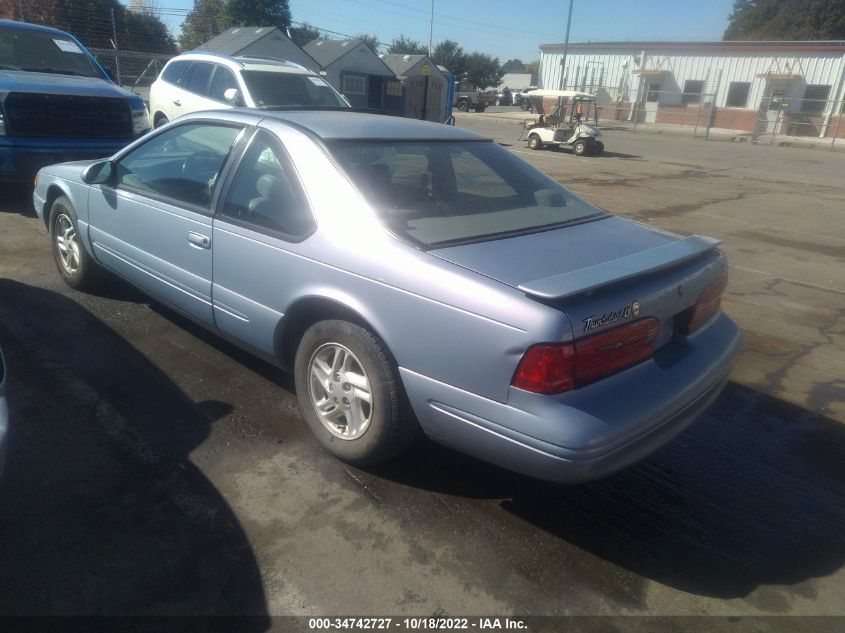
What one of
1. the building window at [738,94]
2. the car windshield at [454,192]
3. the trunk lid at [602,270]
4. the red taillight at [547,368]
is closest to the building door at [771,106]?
the building window at [738,94]

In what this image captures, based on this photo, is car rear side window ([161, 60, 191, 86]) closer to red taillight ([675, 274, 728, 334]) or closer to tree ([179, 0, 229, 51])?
red taillight ([675, 274, 728, 334])

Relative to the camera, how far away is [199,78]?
1001cm

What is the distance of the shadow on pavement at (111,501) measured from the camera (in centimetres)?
231

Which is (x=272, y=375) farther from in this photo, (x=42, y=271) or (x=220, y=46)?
(x=220, y=46)

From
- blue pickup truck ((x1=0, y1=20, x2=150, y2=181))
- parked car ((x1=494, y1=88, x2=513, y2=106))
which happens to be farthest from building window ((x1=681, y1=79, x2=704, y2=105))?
blue pickup truck ((x1=0, y1=20, x2=150, y2=181))

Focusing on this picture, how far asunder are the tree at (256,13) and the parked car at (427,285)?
65.8 m

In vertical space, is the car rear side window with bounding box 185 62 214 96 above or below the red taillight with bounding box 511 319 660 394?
above

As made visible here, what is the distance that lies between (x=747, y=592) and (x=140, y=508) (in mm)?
2467

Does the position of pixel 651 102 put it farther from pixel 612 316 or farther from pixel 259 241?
pixel 612 316

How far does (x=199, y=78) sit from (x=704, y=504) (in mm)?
9593

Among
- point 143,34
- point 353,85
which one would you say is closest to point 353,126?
point 353,85

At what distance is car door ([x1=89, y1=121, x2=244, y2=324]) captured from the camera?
369cm

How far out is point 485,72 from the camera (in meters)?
78.3

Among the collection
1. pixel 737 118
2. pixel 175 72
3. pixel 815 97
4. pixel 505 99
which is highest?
pixel 175 72
